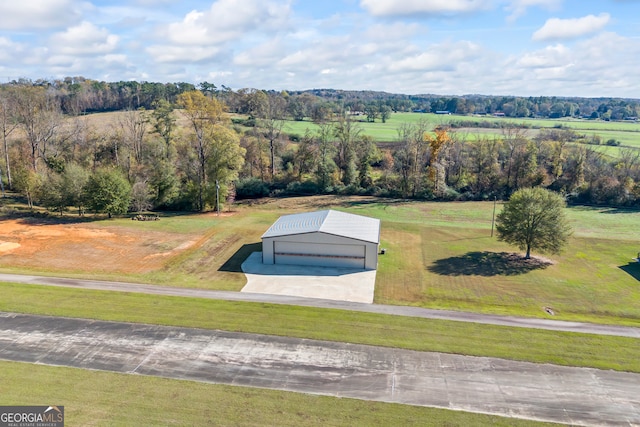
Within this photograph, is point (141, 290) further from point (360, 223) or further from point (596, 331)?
point (596, 331)

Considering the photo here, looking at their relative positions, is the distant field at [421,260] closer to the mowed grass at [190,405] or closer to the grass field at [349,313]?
the grass field at [349,313]

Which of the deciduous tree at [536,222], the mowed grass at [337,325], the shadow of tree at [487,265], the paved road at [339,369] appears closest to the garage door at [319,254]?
the shadow of tree at [487,265]

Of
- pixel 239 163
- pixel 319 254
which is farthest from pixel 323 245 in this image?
pixel 239 163

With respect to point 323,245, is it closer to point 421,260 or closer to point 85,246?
point 421,260

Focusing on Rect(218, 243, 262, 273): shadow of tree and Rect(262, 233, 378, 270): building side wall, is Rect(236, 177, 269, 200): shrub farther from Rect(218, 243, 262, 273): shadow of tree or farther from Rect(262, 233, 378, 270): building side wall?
Rect(262, 233, 378, 270): building side wall

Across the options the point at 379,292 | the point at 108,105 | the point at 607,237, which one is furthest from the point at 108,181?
the point at 108,105

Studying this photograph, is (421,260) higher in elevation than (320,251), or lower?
lower
